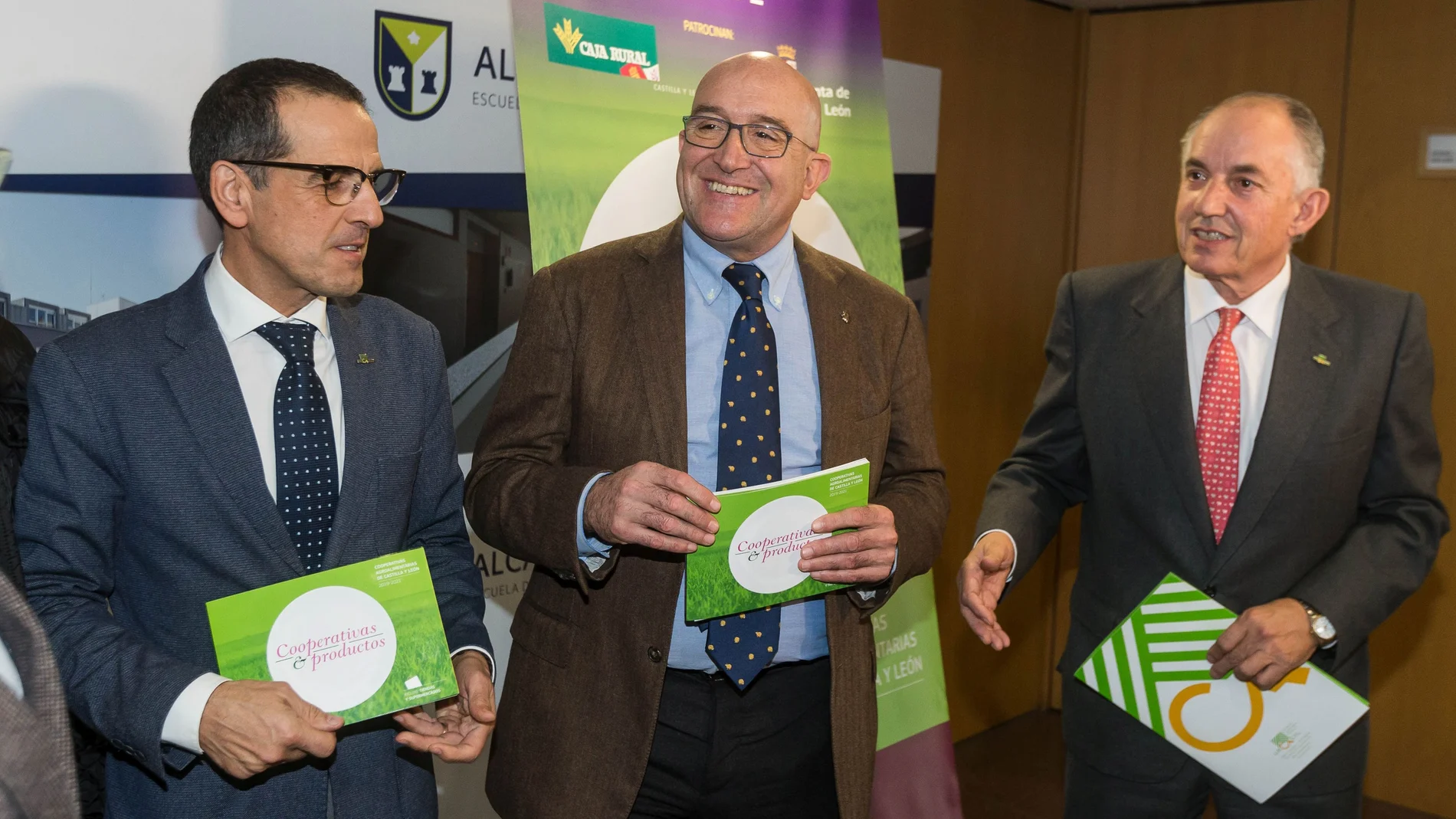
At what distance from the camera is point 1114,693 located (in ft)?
7.85

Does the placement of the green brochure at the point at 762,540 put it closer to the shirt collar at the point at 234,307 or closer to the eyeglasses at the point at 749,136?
the eyeglasses at the point at 749,136

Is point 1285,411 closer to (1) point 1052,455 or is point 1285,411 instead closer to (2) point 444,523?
(1) point 1052,455

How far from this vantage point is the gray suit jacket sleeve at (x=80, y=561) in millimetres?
1585

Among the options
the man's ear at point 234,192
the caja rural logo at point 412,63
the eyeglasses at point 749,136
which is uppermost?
the caja rural logo at point 412,63

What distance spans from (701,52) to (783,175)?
993mm

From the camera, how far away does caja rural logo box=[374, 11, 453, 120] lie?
2984 mm

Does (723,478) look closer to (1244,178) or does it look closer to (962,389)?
(1244,178)

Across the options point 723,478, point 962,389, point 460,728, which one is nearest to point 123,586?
point 460,728

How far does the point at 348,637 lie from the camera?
1.65m

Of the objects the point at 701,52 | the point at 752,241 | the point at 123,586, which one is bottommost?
the point at 123,586

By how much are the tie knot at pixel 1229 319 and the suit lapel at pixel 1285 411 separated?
3.4 inches

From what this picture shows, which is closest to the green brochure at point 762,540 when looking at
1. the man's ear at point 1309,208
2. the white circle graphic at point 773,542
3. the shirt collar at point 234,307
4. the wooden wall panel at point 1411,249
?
the white circle graphic at point 773,542

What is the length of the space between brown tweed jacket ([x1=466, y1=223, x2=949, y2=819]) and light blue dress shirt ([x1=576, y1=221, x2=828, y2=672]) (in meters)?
0.04

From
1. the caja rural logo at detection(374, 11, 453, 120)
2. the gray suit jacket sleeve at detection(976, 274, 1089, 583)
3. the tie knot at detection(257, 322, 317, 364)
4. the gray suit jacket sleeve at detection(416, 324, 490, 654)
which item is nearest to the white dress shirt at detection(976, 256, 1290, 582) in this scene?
the gray suit jacket sleeve at detection(976, 274, 1089, 583)
